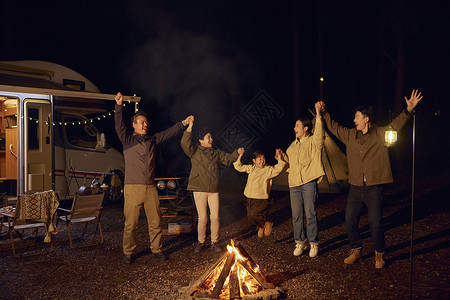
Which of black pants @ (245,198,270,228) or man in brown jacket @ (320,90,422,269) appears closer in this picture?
man in brown jacket @ (320,90,422,269)

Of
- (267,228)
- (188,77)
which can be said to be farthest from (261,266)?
(188,77)

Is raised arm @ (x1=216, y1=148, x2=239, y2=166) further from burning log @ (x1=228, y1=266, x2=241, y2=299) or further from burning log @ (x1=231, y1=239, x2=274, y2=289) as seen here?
burning log @ (x1=228, y1=266, x2=241, y2=299)

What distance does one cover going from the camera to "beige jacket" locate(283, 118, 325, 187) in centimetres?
461

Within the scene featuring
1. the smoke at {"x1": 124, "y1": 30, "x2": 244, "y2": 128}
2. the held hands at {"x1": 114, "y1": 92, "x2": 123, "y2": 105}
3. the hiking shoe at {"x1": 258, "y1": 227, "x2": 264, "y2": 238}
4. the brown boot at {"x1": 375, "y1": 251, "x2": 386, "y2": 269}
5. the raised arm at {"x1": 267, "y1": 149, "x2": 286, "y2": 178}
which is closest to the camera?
the brown boot at {"x1": 375, "y1": 251, "x2": 386, "y2": 269}

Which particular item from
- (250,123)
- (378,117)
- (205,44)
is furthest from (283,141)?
(205,44)

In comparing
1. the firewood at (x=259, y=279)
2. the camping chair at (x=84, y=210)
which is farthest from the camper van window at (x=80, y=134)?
the firewood at (x=259, y=279)

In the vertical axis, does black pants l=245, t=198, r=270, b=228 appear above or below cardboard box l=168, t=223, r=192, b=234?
above

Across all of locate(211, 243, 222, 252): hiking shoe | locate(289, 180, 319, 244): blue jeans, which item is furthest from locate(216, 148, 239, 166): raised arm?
locate(211, 243, 222, 252): hiking shoe

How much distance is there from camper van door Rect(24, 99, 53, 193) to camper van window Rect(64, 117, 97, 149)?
1124mm

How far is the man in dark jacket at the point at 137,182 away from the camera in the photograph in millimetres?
4715

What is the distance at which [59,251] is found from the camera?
5379 millimetres

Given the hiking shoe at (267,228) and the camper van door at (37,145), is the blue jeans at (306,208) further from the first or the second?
the camper van door at (37,145)

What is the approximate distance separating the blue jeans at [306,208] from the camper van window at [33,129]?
4986 millimetres

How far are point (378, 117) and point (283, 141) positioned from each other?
4268mm
